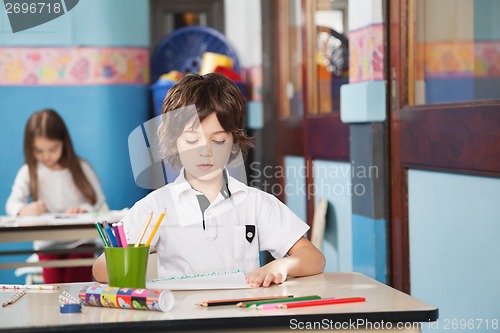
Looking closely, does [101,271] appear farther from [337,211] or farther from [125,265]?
[337,211]

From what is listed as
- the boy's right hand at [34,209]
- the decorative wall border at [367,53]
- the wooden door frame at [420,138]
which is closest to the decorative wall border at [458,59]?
the wooden door frame at [420,138]

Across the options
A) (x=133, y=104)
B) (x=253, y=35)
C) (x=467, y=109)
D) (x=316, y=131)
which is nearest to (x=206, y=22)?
(x=253, y=35)

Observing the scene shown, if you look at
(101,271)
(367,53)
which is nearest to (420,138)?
(367,53)

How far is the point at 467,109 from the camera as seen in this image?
2.66 m

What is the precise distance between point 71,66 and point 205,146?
12.2 ft

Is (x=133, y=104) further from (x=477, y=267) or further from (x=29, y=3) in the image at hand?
(x=477, y=267)

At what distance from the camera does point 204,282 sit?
1859mm

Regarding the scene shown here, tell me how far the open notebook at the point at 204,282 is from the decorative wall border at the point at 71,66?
3.84 metres

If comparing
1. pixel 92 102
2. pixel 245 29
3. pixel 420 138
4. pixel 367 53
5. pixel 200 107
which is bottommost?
pixel 420 138

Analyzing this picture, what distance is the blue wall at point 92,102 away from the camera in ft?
18.0

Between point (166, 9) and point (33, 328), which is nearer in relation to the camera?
point (33, 328)

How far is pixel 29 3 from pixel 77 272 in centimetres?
136

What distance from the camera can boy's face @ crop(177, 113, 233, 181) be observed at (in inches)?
79.8

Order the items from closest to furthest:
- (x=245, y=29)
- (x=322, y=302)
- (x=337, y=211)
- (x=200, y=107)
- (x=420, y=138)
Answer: (x=322, y=302) → (x=200, y=107) → (x=420, y=138) → (x=337, y=211) → (x=245, y=29)
